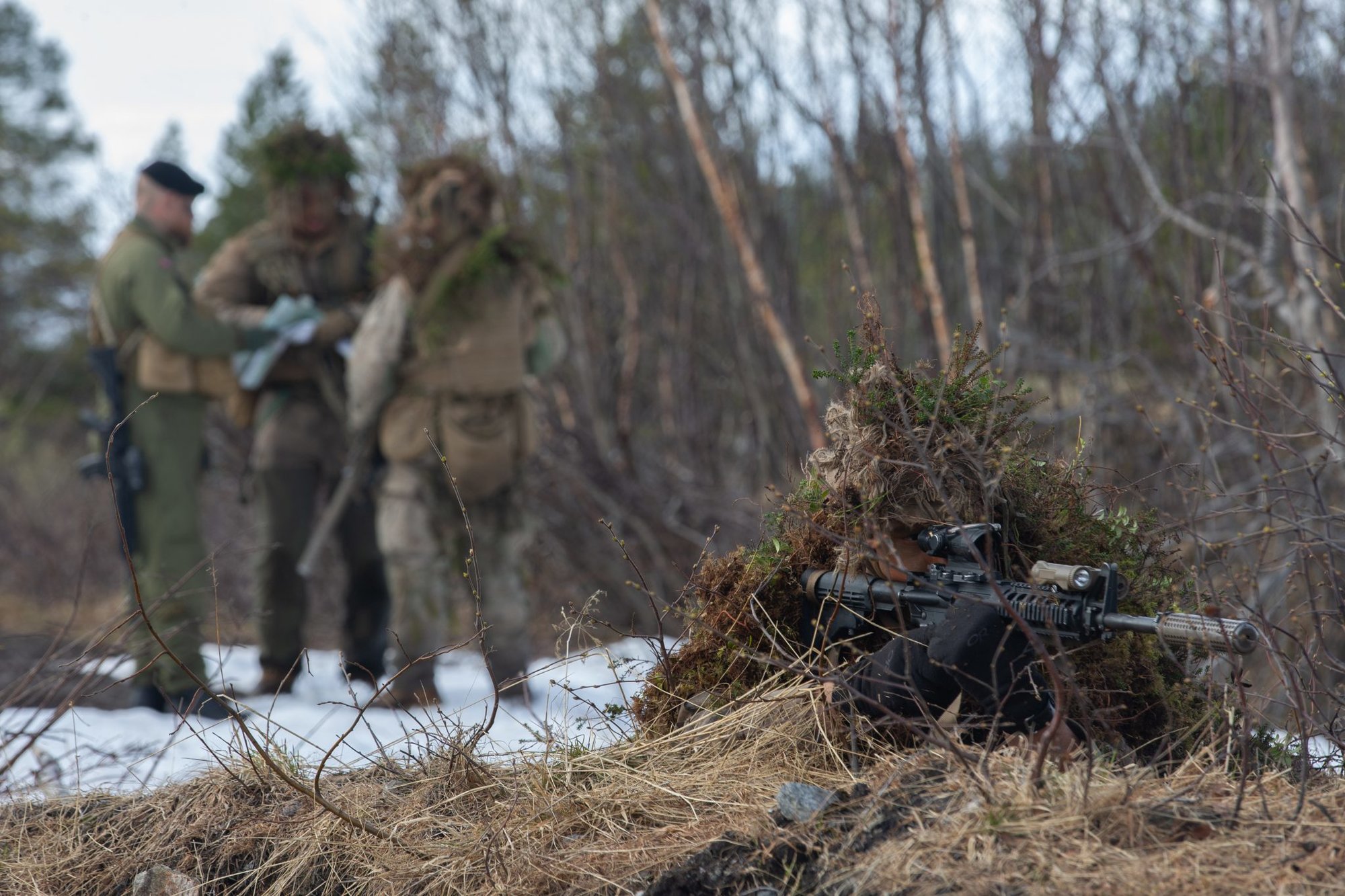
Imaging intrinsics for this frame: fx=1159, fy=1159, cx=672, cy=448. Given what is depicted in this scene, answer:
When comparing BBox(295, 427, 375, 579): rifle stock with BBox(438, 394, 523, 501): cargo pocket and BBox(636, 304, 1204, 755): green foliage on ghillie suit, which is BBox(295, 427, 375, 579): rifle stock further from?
BBox(636, 304, 1204, 755): green foliage on ghillie suit

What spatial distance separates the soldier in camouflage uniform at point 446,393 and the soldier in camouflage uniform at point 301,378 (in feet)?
1.20

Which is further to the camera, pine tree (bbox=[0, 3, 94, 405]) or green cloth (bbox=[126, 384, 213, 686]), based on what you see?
pine tree (bbox=[0, 3, 94, 405])

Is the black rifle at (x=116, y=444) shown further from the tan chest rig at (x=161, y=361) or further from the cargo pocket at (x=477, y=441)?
the cargo pocket at (x=477, y=441)

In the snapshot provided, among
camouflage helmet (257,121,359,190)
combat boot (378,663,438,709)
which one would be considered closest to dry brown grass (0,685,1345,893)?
combat boot (378,663,438,709)

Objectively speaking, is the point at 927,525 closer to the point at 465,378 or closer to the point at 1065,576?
the point at 1065,576

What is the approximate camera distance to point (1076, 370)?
7.03 m

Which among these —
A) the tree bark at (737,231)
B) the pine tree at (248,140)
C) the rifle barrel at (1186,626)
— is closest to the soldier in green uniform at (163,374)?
the tree bark at (737,231)

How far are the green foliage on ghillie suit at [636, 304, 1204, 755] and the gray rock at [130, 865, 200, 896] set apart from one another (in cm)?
111

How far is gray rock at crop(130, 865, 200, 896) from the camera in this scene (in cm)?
262

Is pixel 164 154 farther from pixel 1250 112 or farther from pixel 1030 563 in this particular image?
pixel 1030 563

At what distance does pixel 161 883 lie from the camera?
8.71ft

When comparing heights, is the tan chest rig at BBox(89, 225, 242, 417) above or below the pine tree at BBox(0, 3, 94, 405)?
below

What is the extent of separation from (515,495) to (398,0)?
4.75 meters

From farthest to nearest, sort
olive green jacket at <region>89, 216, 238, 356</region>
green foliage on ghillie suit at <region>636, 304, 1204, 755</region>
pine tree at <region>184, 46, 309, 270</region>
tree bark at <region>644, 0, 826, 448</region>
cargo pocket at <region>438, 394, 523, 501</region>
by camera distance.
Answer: pine tree at <region>184, 46, 309, 270</region>
tree bark at <region>644, 0, 826, 448</region>
cargo pocket at <region>438, 394, 523, 501</region>
olive green jacket at <region>89, 216, 238, 356</region>
green foliage on ghillie suit at <region>636, 304, 1204, 755</region>
